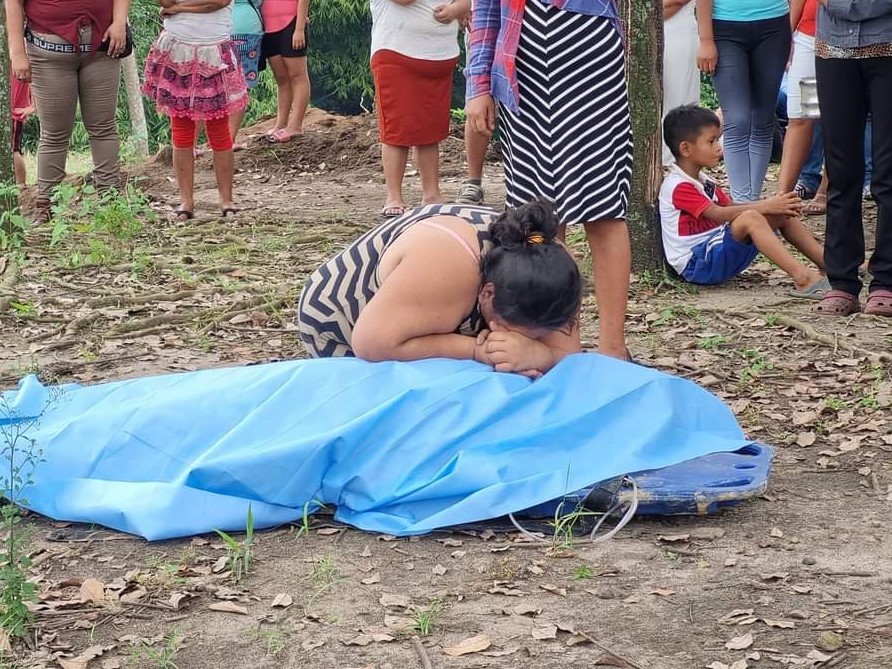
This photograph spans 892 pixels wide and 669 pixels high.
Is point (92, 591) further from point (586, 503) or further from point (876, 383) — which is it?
point (876, 383)

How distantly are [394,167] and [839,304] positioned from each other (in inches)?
118

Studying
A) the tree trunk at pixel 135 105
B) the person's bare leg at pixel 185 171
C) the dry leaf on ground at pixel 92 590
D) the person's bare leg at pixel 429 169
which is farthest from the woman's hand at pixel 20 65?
the tree trunk at pixel 135 105

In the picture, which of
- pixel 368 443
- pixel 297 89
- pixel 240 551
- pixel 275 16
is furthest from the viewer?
pixel 297 89

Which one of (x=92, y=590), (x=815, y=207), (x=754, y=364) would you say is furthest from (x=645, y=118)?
(x=92, y=590)

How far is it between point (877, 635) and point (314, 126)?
9.48 m

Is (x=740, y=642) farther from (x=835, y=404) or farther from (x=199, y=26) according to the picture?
(x=199, y=26)

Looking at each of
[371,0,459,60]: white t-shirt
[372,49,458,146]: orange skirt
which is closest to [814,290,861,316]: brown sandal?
[372,49,458,146]: orange skirt

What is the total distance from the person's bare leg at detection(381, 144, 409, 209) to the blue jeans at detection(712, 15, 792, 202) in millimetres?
1818

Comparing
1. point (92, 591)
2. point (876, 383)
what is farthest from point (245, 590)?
point (876, 383)

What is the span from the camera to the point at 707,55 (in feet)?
21.8

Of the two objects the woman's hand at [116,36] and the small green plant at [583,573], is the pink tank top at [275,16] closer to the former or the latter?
the woman's hand at [116,36]

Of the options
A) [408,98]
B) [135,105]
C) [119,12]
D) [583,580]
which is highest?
[119,12]

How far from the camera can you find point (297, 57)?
10266mm

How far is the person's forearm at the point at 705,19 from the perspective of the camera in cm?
659
